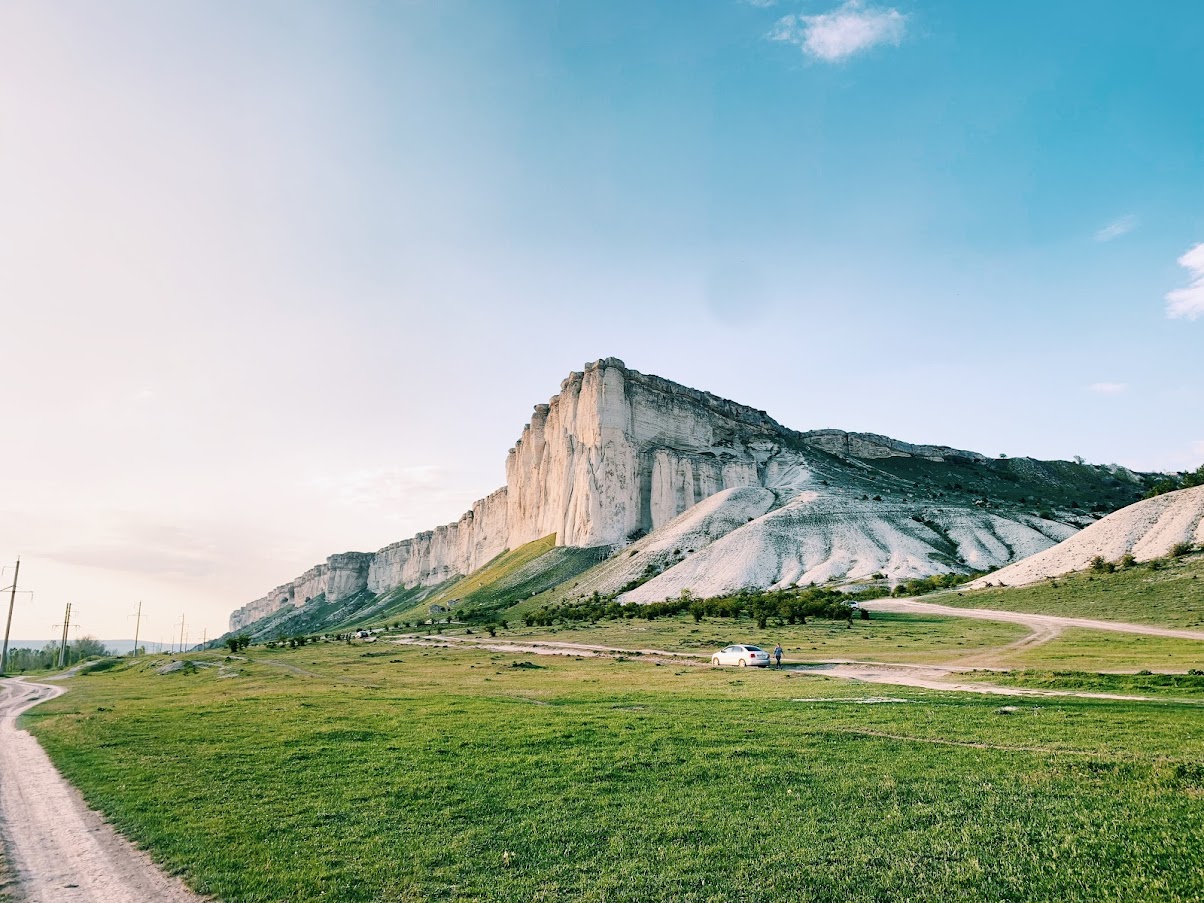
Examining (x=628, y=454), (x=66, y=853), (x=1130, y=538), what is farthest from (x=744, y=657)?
(x=628, y=454)

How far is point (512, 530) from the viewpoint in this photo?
6358 inches

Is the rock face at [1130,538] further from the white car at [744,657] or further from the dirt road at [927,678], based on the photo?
the white car at [744,657]

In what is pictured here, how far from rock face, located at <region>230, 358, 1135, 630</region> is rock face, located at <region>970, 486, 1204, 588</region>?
49.0 ft

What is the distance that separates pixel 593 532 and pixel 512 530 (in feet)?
144

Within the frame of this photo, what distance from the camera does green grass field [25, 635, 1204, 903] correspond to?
7520 mm

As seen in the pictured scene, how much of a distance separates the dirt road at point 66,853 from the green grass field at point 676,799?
30 cm

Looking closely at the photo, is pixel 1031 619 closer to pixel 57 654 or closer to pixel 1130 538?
pixel 1130 538

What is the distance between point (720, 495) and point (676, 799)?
10308 centimetres

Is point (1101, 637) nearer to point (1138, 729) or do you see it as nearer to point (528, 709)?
point (1138, 729)

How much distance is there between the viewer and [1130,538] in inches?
2274

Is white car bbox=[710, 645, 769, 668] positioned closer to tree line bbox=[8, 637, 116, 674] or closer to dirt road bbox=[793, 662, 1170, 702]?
→ dirt road bbox=[793, 662, 1170, 702]

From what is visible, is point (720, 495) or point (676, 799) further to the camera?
point (720, 495)

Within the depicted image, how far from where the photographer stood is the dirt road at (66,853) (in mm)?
8031

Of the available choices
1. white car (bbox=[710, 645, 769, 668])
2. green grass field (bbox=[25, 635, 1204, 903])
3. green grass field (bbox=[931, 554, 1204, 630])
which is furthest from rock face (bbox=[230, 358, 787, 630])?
green grass field (bbox=[25, 635, 1204, 903])
